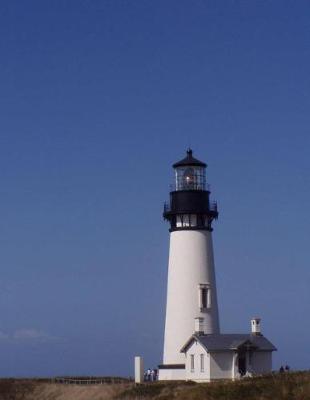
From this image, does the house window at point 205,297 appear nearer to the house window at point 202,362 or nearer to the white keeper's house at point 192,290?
the white keeper's house at point 192,290

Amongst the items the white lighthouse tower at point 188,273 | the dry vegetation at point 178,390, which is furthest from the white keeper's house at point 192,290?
the dry vegetation at point 178,390

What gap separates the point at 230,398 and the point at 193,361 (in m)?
8.59

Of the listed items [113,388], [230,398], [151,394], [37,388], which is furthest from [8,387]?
[230,398]

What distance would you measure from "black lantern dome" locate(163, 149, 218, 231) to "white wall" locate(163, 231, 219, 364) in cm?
58

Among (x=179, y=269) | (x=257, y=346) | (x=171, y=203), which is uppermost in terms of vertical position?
(x=171, y=203)

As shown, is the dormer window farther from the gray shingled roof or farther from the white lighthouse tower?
the gray shingled roof

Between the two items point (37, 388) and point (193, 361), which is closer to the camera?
point (193, 361)

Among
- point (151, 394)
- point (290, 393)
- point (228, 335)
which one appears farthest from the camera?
point (228, 335)

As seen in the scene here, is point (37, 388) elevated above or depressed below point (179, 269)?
below

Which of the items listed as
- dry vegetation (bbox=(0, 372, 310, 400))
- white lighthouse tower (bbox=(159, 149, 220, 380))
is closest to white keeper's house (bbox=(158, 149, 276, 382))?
white lighthouse tower (bbox=(159, 149, 220, 380))

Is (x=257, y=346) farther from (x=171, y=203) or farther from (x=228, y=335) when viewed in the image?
(x=171, y=203)

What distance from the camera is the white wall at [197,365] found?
57250mm

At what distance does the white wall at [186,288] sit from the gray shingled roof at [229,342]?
1.22 meters

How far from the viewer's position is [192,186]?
62.0 m
